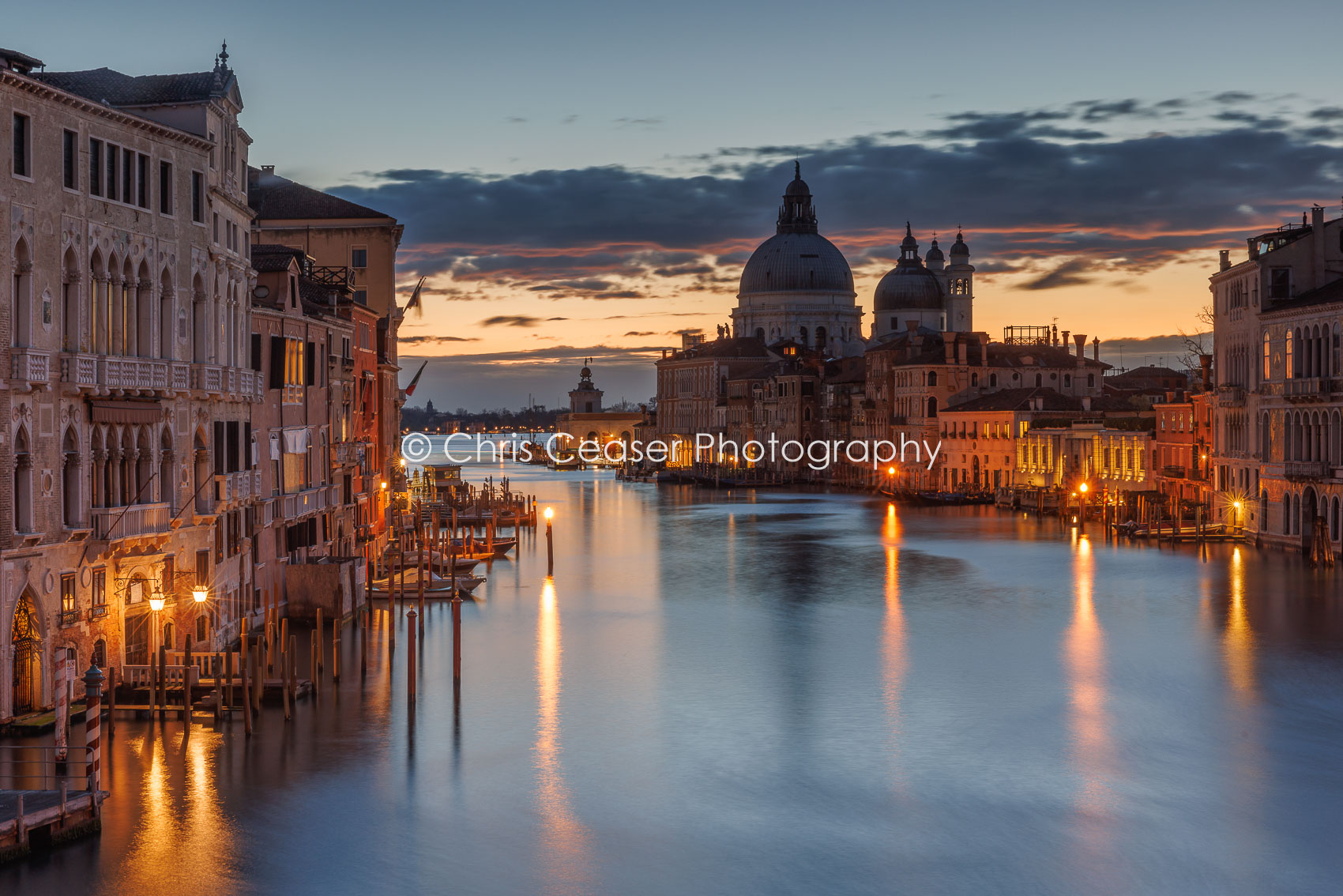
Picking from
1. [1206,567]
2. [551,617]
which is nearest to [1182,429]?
[1206,567]

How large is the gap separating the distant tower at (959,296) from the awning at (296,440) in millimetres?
80670

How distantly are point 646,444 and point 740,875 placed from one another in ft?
383

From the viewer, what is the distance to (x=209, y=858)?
14.2 m

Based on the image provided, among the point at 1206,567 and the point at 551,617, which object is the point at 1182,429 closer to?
the point at 1206,567

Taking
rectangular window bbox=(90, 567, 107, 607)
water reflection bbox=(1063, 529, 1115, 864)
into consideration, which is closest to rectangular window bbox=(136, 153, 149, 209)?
rectangular window bbox=(90, 567, 107, 607)

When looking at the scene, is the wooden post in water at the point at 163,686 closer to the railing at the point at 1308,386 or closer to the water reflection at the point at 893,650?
the water reflection at the point at 893,650

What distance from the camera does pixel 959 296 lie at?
4126 inches

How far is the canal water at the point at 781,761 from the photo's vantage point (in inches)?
560

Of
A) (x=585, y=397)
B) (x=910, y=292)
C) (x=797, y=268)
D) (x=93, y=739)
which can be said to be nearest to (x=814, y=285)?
(x=797, y=268)

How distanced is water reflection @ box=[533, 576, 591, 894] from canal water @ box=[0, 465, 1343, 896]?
1.9 inches

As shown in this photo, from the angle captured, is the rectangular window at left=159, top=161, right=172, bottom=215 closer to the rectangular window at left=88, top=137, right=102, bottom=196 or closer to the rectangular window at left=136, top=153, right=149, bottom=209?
the rectangular window at left=136, top=153, right=149, bottom=209

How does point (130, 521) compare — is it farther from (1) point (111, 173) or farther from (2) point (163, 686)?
(1) point (111, 173)

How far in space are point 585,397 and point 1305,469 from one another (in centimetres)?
12745

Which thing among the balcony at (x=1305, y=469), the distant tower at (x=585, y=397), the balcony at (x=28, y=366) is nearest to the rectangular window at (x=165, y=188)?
the balcony at (x=28, y=366)
